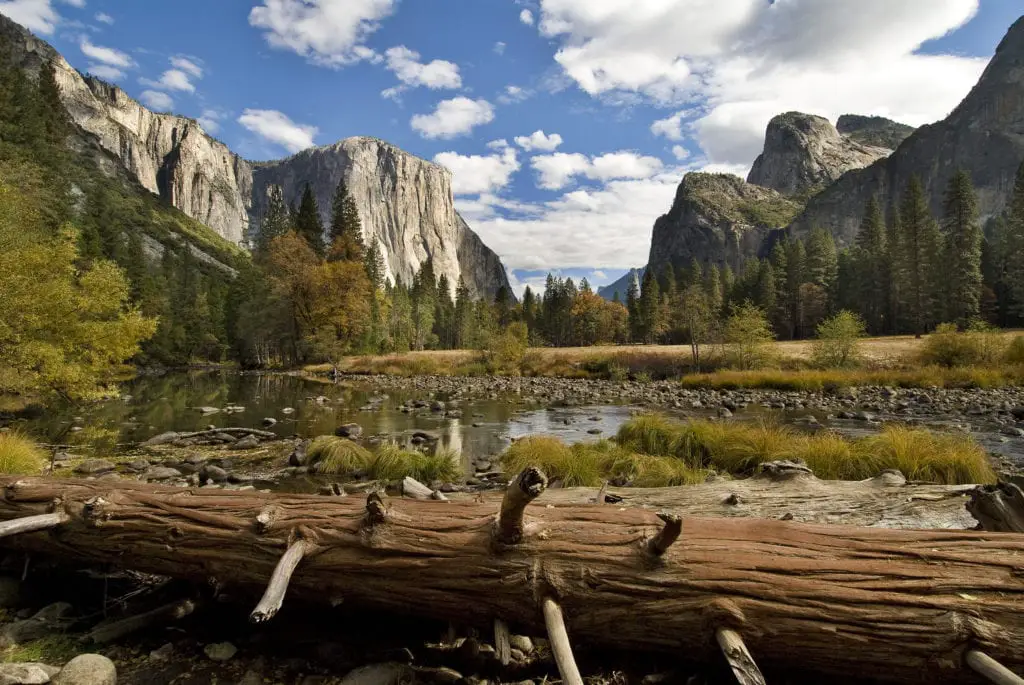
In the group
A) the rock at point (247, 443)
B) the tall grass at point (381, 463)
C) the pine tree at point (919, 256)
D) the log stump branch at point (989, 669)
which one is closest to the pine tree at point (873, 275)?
the pine tree at point (919, 256)

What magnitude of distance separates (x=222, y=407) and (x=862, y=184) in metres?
190

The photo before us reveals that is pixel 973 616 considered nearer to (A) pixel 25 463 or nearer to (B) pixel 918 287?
(A) pixel 25 463

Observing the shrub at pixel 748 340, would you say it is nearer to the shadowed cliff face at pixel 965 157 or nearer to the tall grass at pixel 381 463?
the tall grass at pixel 381 463

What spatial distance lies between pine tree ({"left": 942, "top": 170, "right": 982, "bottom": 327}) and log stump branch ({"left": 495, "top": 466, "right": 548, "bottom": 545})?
62.2m

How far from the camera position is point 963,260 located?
50156 mm

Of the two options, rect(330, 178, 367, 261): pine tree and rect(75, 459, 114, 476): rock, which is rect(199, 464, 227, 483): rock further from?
rect(330, 178, 367, 261): pine tree

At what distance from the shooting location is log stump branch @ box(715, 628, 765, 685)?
2.19 meters

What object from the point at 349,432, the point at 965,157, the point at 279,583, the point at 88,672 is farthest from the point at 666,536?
the point at 965,157

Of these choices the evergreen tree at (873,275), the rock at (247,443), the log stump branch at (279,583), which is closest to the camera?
the log stump branch at (279,583)

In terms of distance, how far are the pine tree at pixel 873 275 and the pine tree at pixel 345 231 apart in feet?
192

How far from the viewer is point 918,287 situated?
5312 cm

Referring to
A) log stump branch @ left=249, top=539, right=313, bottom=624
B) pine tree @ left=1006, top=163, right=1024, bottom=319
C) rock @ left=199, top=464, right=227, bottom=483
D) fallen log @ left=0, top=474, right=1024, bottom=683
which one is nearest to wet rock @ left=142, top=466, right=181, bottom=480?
rock @ left=199, top=464, right=227, bottom=483

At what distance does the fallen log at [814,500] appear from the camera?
4.29m

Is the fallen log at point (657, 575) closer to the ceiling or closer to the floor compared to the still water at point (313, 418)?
closer to the ceiling
